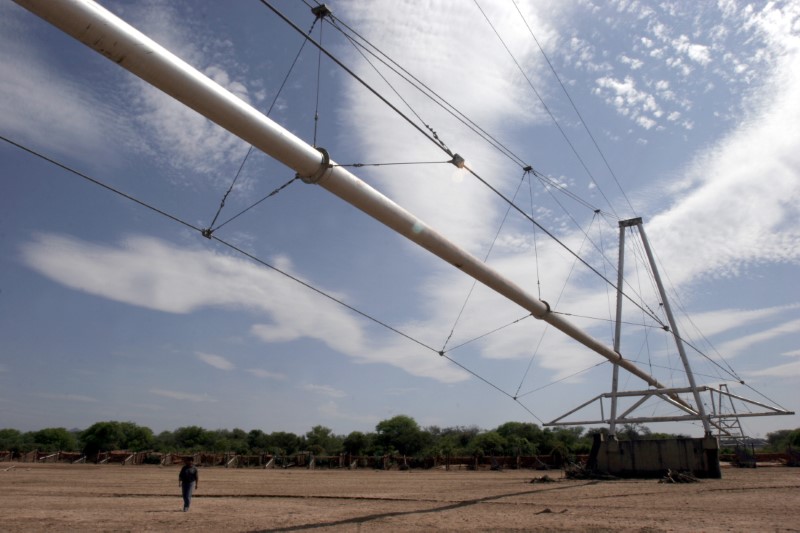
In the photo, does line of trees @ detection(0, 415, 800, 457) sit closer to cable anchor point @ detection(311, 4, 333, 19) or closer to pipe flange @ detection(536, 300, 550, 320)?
pipe flange @ detection(536, 300, 550, 320)

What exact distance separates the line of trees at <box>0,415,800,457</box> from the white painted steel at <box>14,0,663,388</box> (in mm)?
55449

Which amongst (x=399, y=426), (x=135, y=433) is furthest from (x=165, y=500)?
(x=135, y=433)

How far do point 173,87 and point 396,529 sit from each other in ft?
28.4

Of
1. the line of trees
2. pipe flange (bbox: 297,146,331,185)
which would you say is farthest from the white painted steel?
the line of trees

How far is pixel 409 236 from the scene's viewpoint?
12.6 metres

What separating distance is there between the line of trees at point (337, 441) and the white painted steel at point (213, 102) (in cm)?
5545

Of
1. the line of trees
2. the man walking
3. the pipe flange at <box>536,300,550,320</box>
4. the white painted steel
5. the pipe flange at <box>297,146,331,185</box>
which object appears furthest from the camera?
A: the line of trees

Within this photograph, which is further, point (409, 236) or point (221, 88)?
point (409, 236)

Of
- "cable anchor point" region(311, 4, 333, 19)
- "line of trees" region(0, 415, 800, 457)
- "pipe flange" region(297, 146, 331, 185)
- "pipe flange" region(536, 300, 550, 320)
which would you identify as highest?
"cable anchor point" region(311, 4, 333, 19)

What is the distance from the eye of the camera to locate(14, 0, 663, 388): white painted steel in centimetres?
726

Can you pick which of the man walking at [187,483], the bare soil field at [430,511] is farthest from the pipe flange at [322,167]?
the man walking at [187,483]

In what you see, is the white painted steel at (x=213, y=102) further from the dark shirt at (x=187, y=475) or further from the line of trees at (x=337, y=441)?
the line of trees at (x=337, y=441)

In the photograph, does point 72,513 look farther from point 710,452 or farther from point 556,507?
point 710,452

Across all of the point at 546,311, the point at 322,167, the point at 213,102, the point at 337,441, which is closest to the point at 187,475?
the point at 322,167
